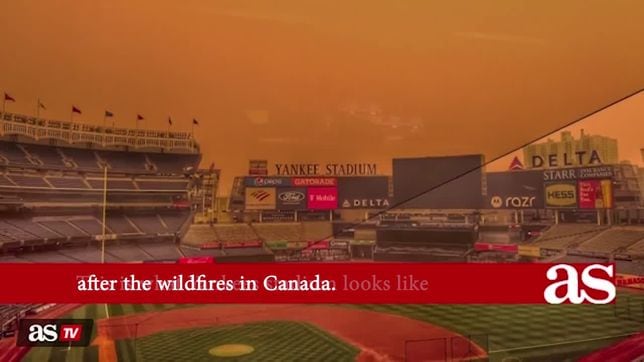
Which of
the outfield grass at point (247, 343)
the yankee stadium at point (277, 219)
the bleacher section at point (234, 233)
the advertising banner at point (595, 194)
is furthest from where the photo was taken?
the outfield grass at point (247, 343)

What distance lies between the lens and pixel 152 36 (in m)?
1.95

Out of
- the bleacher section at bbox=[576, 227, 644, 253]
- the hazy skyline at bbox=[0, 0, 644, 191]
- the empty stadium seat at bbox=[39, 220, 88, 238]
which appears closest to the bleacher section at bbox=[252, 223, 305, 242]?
the hazy skyline at bbox=[0, 0, 644, 191]

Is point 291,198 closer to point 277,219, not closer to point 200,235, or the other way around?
point 277,219

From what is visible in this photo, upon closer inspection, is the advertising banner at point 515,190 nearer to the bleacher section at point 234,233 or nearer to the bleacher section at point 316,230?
the bleacher section at point 316,230

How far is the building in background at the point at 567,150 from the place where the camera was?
86.4 inches

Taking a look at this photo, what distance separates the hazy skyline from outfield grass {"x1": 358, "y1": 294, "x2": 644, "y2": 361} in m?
→ 0.95

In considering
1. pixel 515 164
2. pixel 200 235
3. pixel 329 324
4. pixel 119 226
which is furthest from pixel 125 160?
pixel 515 164

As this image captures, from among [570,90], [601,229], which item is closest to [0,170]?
[570,90]

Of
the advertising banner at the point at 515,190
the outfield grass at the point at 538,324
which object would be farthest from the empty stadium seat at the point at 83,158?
the advertising banner at the point at 515,190

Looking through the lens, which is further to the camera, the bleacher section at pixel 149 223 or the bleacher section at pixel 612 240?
the bleacher section at pixel 612 240

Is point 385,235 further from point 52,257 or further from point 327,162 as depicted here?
point 52,257

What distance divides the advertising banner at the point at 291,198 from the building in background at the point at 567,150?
1341mm

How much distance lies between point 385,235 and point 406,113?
0.71 metres

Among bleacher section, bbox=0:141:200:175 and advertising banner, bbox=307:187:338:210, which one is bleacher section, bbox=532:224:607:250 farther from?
bleacher section, bbox=0:141:200:175
